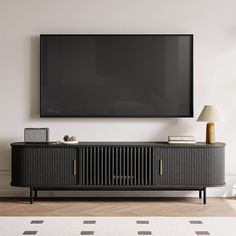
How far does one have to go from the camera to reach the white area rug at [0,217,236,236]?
463 centimetres

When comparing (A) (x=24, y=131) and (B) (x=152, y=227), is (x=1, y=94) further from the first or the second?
(B) (x=152, y=227)

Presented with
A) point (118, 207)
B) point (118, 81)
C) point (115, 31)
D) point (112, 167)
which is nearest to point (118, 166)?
point (112, 167)

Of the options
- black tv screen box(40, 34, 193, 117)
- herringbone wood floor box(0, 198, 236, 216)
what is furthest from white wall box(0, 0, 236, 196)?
herringbone wood floor box(0, 198, 236, 216)

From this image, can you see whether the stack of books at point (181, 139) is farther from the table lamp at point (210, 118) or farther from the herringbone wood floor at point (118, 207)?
the herringbone wood floor at point (118, 207)

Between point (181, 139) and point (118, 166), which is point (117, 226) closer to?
point (118, 166)

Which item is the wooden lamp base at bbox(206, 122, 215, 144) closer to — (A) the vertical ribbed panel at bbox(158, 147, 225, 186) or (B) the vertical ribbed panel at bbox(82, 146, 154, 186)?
(A) the vertical ribbed panel at bbox(158, 147, 225, 186)

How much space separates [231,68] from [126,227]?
2.51m

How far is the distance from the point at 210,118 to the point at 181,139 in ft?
1.31

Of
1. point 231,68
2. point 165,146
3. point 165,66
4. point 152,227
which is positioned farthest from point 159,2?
point 152,227

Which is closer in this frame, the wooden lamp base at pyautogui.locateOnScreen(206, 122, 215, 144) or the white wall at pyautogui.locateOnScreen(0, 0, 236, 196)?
the wooden lamp base at pyautogui.locateOnScreen(206, 122, 215, 144)

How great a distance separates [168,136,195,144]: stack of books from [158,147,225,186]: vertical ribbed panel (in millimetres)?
161

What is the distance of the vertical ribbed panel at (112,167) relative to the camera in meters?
5.92

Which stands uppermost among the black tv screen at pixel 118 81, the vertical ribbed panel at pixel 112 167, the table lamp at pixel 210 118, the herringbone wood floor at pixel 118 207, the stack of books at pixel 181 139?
the black tv screen at pixel 118 81

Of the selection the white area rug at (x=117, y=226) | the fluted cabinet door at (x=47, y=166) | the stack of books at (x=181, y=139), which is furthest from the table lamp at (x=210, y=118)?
the fluted cabinet door at (x=47, y=166)
